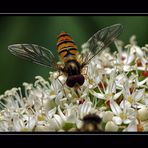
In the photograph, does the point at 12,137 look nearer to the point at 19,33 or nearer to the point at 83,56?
the point at 83,56

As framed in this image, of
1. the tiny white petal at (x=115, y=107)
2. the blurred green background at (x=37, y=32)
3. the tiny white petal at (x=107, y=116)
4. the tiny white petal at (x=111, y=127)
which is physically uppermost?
the blurred green background at (x=37, y=32)

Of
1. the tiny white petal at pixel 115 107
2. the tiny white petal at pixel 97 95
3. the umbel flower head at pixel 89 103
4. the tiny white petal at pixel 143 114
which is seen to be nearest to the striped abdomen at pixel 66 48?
the umbel flower head at pixel 89 103

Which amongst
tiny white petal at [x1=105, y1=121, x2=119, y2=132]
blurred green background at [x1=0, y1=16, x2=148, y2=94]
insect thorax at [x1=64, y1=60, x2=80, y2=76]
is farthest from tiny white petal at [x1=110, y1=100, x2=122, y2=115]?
blurred green background at [x1=0, y1=16, x2=148, y2=94]

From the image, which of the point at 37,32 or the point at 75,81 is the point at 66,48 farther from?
the point at 37,32

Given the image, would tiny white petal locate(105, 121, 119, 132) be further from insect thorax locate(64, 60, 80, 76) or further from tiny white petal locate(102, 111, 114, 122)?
insect thorax locate(64, 60, 80, 76)

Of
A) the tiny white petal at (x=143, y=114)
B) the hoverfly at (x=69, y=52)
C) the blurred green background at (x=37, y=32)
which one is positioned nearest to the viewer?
the tiny white petal at (x=143, y=114)

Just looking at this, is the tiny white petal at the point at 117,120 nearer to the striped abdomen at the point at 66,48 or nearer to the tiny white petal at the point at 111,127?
the tiny white petal at the point at 111,127
